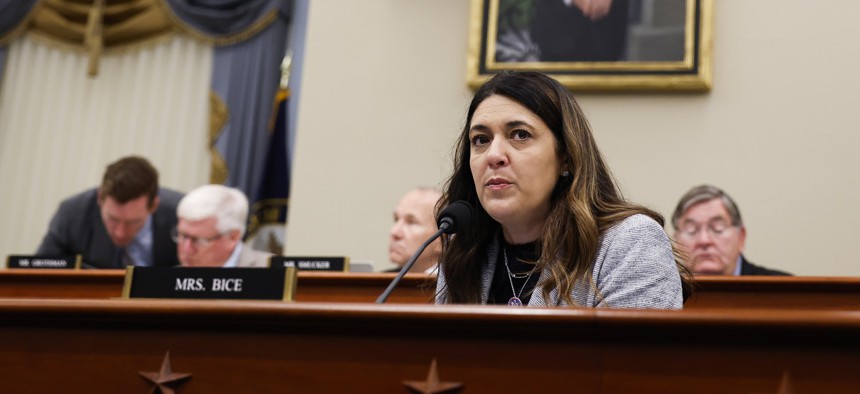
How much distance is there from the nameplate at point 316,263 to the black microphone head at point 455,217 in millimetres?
A: 1315

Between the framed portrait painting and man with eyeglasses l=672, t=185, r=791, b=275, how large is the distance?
2.56 feet

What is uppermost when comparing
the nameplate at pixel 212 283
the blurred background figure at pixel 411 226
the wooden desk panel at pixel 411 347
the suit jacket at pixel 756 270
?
the blurred background figure at pixel 411 226

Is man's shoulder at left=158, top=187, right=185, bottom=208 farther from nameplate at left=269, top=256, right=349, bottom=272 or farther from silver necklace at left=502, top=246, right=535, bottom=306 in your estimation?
silver necklace at left=502, top=246, right=535, bottom=306

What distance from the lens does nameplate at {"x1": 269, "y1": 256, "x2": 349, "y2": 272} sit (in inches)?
138

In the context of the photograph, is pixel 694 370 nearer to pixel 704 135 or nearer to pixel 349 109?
pixel 704 135

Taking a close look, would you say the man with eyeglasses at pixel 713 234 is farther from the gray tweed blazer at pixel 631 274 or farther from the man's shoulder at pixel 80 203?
the man's shoulder at pixel 80 203

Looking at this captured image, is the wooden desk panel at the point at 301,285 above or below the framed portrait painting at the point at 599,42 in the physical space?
below

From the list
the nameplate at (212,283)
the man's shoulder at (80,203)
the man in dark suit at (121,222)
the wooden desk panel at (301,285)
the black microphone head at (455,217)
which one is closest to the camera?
the nameplate at (212,283)

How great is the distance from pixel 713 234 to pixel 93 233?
322cm

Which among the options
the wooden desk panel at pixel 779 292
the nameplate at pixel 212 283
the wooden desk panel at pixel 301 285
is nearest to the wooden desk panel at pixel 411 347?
the nameplate at pixel 212 283

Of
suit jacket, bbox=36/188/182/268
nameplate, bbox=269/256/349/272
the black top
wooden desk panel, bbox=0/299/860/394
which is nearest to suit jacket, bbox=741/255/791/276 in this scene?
nameplate, bbox=269/256/349/272

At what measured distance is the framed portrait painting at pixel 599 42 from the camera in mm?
4605

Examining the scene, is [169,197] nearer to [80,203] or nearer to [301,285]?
[80,203]

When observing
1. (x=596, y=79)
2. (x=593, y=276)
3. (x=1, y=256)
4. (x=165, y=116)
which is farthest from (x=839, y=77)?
(x=1, y=256)
